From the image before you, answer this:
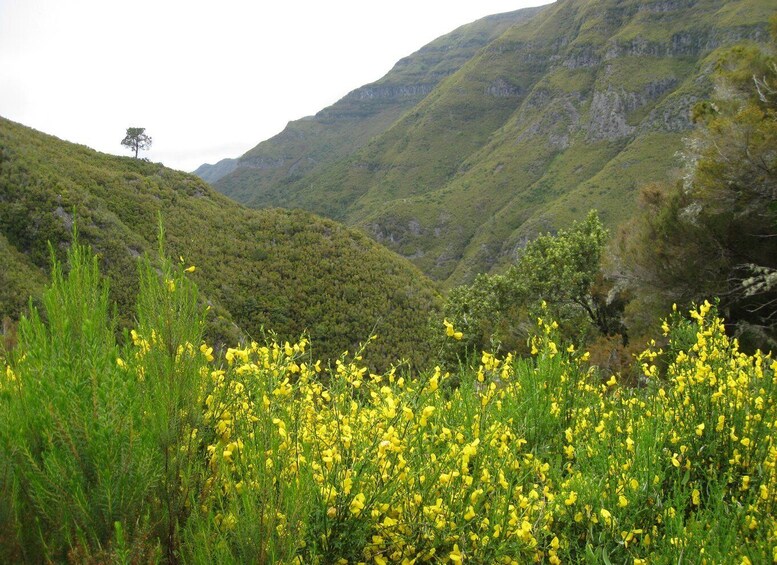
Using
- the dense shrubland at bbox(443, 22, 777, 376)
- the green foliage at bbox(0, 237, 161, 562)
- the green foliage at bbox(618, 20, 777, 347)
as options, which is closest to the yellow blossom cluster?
the green foliage at bbox(0, 237, 161, 562)

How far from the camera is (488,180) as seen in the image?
144625 mm

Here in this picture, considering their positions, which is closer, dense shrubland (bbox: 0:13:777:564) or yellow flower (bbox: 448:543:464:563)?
dense shrubland (bbox: 0:13:777:564)

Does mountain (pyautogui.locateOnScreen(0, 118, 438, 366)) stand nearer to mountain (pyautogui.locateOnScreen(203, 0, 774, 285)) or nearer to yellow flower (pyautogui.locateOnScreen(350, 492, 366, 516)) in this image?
yellow flower (pyautogui.locateOnScreen(350, 492, 366, 516))

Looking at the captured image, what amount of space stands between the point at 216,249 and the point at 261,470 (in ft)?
111

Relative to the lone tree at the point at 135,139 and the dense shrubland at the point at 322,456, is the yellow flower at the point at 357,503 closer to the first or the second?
the dense shrubland at the point at 322,456

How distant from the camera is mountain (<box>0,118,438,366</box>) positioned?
74.2ft

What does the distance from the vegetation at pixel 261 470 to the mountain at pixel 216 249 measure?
19.3 metres

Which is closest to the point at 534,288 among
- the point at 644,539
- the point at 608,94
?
the point at 644,539

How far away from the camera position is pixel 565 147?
142m

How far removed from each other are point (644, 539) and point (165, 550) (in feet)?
7.93

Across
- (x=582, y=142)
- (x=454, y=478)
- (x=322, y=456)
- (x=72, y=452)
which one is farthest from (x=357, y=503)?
(x=582, y=142)

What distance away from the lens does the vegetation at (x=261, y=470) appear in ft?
5.35

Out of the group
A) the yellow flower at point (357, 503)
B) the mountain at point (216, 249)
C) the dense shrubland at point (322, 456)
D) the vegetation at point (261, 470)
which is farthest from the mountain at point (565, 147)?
the yellow flower at point (357, 503)

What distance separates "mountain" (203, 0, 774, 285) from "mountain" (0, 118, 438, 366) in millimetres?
66293
